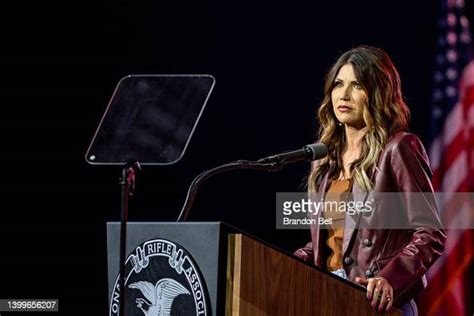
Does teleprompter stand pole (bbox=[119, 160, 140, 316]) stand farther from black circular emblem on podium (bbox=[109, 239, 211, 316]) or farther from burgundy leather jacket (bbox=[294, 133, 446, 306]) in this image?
burgundy leather jacket (bbox=[294, 133, 446, 306])

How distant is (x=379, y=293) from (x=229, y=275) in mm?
558

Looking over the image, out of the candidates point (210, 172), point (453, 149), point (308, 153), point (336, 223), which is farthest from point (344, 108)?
point (453, 149)

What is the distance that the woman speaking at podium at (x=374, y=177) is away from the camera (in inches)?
105

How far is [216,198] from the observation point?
449 cm

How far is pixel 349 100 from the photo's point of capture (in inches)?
120

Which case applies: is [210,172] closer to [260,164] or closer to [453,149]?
[260,164]

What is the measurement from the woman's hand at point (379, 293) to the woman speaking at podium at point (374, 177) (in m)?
0.04

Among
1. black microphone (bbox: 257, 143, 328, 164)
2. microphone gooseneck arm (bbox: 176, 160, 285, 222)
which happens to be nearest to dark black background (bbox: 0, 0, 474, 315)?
black microphone (bbox: 257, 143, 328, 164)

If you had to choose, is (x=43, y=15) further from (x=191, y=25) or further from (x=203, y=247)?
(x=203, y=247)

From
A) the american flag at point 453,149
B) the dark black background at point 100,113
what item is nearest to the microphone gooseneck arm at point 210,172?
the dark black background at point 100,113

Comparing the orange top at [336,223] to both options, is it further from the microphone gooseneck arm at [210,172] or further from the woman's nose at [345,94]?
the microphone gooseneck arm at [210,172]

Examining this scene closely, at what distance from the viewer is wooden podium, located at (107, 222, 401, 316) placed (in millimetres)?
2023

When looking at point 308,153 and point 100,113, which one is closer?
point 308,153

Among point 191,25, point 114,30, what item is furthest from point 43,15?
point 191,25
